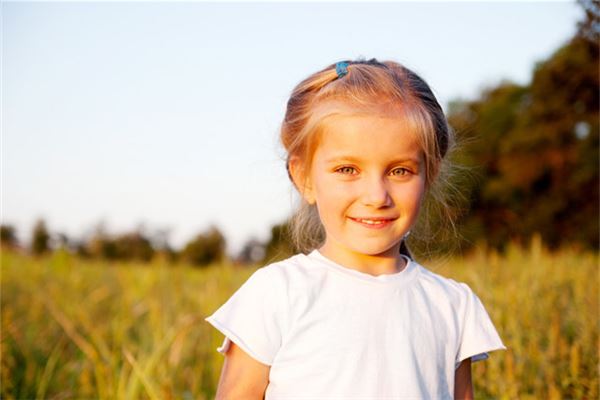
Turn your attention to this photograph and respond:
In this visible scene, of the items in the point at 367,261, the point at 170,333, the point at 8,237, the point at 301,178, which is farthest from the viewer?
the point at 8,237

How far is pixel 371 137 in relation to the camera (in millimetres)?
1751

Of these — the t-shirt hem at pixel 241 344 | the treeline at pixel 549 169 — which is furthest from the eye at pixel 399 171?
the treeline at pixel 549 169

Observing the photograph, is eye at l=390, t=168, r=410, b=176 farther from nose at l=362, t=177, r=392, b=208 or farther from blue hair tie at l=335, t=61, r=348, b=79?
blue hair tie at l=335, t=61, r=348, b=79

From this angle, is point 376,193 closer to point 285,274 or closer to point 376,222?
point 376,222

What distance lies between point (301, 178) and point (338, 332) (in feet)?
1.46

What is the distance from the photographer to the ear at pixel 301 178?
1960mm

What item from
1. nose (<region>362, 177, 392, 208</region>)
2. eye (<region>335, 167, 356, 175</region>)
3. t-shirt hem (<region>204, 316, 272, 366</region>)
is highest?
eye (<region>335, 167, 356, 175</region>)

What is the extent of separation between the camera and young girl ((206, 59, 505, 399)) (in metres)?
1.73

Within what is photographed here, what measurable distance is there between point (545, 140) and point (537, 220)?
2.05 meters

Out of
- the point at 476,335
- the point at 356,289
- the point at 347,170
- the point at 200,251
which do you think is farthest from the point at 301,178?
the point at 200,251

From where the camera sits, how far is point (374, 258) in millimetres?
1877

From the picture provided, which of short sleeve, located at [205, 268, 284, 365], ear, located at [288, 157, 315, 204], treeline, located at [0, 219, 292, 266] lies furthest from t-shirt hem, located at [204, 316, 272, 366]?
treeline, located at [0, 219, 292, 266]

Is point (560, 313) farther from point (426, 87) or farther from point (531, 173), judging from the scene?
point (531, 173)

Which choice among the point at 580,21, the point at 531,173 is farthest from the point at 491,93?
the point at 580,21
